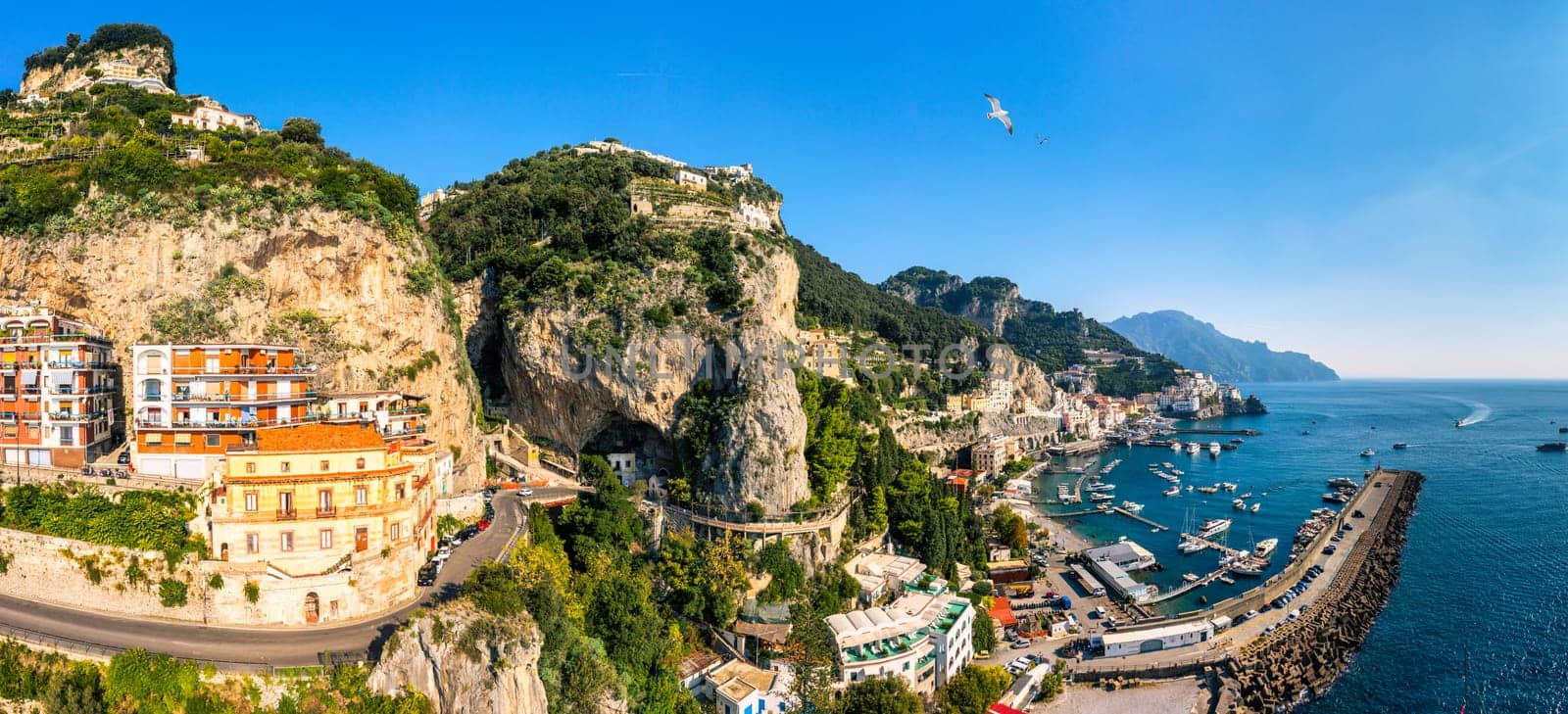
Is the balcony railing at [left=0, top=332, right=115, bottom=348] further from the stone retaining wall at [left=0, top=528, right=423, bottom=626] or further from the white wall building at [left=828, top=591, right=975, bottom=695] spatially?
the white wall building at [left=828, top=591, right=975, bottom=695]

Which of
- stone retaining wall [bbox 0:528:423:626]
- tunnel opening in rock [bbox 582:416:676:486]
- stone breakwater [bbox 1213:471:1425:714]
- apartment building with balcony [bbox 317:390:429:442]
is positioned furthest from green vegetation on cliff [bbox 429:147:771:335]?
stone breakwater [bbox 1213:471:1425:714]

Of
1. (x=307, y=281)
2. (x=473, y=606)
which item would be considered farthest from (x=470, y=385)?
(x=473, y=606)

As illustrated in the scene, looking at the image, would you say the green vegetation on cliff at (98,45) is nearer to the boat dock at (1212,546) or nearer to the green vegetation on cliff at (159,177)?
the green vegetation on cliff at (159,177)

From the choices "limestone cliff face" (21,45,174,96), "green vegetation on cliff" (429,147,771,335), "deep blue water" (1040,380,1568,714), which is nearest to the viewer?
"deep blue water" (1040,380,1568,714)

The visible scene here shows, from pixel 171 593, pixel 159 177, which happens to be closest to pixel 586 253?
pixel 159 177

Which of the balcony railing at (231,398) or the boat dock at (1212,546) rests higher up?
the balcony railing at (231,398)

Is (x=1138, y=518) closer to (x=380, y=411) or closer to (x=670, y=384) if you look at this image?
(x=670, y=384)

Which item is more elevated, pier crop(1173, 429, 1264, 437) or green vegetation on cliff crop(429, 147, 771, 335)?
green vegetation on cliff crop(429, 147, 771, 335)

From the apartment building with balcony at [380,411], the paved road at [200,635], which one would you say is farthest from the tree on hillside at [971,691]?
the apartment building with balcony at [380,411]
